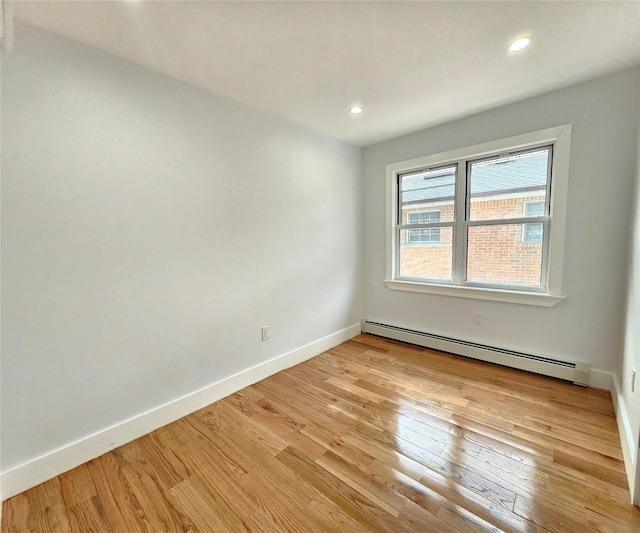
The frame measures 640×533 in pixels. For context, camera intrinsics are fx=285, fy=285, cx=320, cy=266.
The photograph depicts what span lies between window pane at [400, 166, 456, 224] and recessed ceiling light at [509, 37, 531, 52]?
127 centimetres

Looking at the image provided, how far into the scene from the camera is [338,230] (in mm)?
3350

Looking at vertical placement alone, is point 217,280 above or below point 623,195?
below

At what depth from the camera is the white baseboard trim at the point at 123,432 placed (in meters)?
1.49

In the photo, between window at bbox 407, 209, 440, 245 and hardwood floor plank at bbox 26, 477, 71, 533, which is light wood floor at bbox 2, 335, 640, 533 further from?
window at bbox 407, 209, 440, 245

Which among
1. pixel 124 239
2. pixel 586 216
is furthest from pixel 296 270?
pixel 586 216

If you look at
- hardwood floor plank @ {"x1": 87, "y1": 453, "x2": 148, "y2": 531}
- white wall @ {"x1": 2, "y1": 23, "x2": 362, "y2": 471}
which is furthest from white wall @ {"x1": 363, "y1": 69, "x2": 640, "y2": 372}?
hardwood floor plank @ {"x1": 87, "y1": 453, "x2": 148, "y2": 531}

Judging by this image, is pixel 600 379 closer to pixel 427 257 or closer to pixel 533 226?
pixel 533 226

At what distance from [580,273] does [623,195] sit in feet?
2.05

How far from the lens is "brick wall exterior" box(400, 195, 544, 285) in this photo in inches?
102

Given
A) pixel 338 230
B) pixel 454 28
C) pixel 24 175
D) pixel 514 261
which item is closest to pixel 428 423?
pixel 514 261

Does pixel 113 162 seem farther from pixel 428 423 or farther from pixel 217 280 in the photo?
pixel 428 423

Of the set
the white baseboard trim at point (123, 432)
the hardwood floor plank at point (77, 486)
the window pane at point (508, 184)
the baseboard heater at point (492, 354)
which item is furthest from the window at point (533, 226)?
the hardwood floor plank at point (77, 486)

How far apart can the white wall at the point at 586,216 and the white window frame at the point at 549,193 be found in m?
0.05

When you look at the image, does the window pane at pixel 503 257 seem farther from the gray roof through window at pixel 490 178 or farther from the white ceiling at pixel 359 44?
the white ceiling at pixel 359 44
